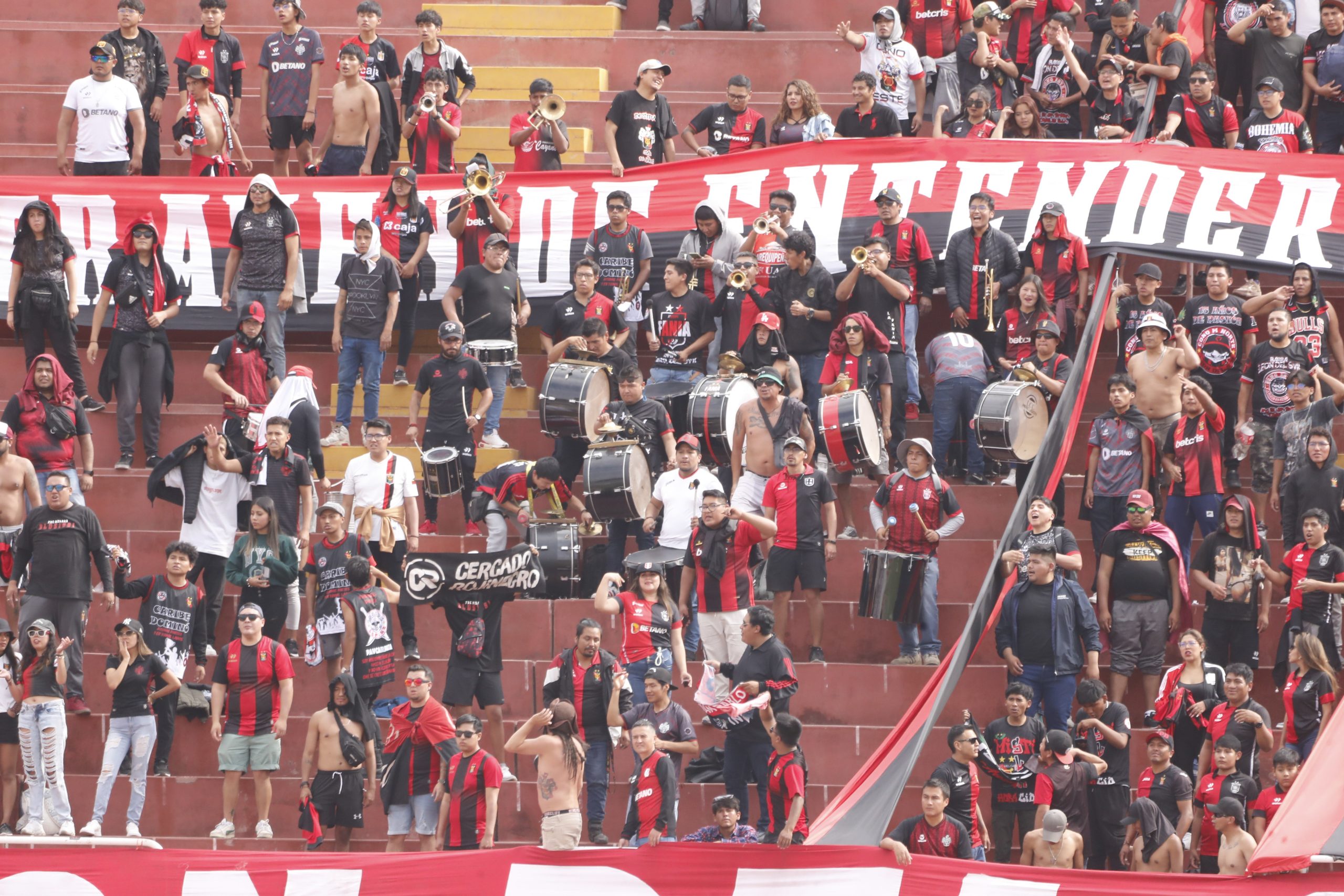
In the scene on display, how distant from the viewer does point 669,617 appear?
1550 centimetres

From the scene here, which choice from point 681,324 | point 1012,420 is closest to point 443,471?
point 681,324

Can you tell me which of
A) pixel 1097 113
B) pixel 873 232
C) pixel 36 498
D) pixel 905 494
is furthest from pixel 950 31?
pixel 36 498

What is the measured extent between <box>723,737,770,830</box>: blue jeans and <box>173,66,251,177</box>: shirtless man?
363 inches

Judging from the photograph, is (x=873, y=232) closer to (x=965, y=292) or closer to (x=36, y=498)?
(x=965, y=292)

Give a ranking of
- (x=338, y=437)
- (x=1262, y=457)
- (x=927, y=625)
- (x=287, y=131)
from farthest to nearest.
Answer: (x=287, y=131), (x=338, y=437), (x=1262, y=457), (x=927, y=625)

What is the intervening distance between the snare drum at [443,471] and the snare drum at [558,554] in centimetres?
106

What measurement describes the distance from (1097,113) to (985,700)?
275 inches

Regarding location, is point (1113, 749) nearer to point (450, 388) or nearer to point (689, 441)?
point (689, 441)

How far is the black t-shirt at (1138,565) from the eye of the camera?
51.9ft

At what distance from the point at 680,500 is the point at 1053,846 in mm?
4213

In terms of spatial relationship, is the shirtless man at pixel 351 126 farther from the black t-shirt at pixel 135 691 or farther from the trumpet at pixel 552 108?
the black t-shirt at pixel 135 691

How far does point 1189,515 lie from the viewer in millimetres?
16688

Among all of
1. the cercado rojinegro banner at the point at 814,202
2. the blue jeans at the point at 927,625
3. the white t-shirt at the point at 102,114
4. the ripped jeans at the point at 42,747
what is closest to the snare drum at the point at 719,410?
the blue jeans at the point at 927,625

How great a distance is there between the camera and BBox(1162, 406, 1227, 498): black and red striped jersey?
1661cm
